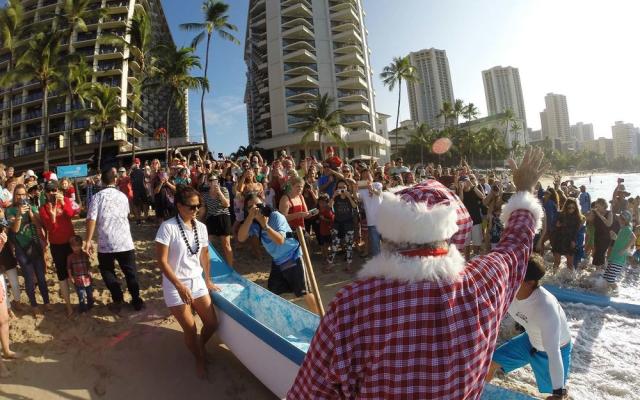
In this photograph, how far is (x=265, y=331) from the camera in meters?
3.23

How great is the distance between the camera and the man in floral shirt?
116 cm

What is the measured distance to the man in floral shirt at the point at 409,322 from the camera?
3.80 feet

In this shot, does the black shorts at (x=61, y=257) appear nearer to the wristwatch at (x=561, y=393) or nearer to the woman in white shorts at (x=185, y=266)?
the woman in white shorts at (x=185, y=266)

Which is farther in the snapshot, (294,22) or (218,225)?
(294,22)

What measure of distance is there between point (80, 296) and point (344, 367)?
4965 mm

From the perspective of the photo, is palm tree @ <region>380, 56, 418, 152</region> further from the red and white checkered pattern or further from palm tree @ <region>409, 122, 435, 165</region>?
the red and white checkered pattern

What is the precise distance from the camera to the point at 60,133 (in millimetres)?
40562

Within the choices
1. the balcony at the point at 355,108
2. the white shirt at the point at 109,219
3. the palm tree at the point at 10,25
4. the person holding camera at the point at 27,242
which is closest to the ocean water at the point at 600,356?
the white shirt at the point at 109,219

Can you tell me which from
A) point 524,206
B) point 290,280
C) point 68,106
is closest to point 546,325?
point 524,206

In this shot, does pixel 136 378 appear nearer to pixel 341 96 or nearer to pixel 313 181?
pixel 313 181

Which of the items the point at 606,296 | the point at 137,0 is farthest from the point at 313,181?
the point at 137,0

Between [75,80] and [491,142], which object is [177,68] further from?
[491,142]

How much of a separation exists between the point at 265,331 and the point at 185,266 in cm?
103

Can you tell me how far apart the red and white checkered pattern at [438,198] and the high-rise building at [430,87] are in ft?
291
